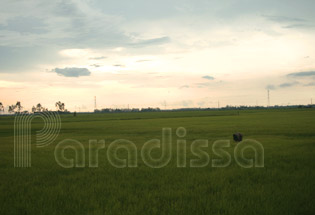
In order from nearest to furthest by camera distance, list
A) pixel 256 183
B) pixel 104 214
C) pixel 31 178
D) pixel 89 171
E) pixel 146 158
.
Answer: pixel 104 214 → pixel 256 183 → pixel 31 178 → pixel 89 171 → pixel 146 158

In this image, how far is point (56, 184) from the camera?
9.09 m

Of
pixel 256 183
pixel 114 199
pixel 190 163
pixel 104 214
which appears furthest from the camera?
pixel 190 163

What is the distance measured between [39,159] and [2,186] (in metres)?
5.36

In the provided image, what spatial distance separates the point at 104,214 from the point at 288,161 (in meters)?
10.1

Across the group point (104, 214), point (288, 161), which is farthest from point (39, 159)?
point (288, 161)

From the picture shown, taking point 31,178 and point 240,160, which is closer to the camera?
point 31,178

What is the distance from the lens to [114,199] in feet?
23.9

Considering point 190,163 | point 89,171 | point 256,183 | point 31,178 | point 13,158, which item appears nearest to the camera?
point 256,183

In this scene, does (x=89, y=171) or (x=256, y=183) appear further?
(x=89, y=171)

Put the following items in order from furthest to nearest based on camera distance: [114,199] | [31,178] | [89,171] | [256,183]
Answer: [89,171] < [31,178] < [256,183] < [114,199]

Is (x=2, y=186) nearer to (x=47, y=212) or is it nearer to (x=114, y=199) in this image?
(x=47, y=212)

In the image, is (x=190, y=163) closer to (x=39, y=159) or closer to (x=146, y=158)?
(x=146, y=158)

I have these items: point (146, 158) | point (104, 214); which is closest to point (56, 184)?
point (104, 214)

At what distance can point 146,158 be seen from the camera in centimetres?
1375
